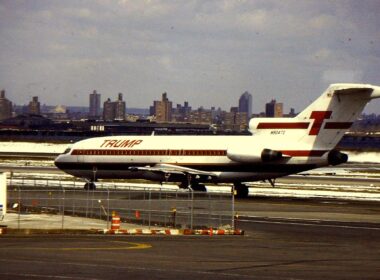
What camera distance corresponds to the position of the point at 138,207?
45562 millimetres

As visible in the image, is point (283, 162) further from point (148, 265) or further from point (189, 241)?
point (148, 265)

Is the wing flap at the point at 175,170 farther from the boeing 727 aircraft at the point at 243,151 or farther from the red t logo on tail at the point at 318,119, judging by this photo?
the red t logo on tail at the point at 318,119

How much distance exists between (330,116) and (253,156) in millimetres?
5917

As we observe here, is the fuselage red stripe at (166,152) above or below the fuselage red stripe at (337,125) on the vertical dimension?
below

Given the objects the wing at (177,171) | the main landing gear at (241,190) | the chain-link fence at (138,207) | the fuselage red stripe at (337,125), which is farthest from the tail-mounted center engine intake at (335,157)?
the chain-link fence at (138,207)

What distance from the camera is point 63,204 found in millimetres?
43875

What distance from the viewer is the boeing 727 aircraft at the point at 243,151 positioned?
201 feet

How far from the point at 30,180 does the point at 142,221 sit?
33405 mm

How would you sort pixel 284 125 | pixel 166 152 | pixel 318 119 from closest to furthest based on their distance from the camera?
pixel 318 119
pixel 284 125
pixel 166 152

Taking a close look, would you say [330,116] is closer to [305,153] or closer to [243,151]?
[305,153]

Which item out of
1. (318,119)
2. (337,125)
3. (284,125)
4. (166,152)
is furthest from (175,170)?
(337,125)

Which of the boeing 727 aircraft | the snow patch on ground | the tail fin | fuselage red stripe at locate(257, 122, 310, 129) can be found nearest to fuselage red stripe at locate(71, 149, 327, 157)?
the boeing 727 aircraft

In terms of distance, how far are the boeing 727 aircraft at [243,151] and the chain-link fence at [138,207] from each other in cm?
1430

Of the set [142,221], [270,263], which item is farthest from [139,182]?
[270,263]
